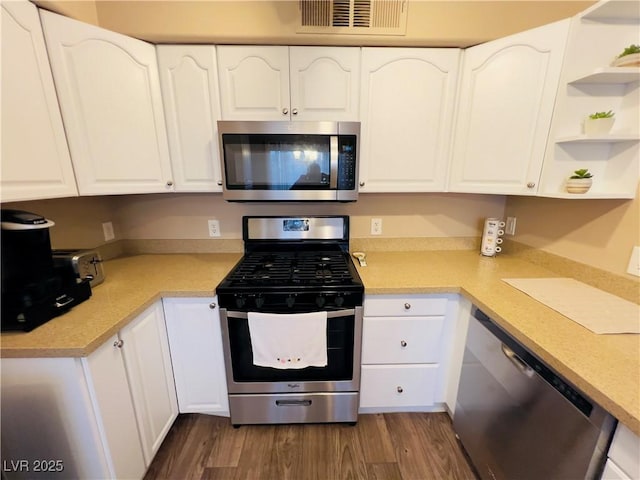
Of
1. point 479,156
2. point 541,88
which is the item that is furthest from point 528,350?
point 541,88

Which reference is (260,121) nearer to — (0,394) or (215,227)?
(215,227)

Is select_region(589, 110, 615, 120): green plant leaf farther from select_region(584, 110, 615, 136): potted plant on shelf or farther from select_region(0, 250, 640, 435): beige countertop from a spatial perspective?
select_region(0, 250, 640, 435): beige countertop

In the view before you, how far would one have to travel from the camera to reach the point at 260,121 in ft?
4.59

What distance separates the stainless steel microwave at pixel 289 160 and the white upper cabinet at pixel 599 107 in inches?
37.6

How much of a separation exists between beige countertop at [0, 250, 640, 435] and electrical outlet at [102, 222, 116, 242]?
0.17 m

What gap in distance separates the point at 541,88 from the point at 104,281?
2.42 m

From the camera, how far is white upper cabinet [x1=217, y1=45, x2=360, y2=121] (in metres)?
1.41

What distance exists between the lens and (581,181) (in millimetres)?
1215

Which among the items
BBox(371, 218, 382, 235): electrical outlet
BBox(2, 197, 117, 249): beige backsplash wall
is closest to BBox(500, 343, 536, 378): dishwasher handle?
BBox(371, 218, 382, 235): electrical outlet

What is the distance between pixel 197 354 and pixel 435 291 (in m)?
1.33

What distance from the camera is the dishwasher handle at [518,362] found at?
0.97m

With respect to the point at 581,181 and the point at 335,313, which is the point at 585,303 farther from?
the point at 335,313

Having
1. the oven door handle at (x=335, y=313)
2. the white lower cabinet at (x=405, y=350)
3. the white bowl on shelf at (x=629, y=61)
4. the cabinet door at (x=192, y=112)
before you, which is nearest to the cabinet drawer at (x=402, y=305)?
the white lower cabinet at (x=405, y=350)

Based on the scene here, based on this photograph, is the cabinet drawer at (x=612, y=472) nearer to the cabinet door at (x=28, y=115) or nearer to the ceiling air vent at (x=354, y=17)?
the ceiling air vent at (x=354, y=17)
